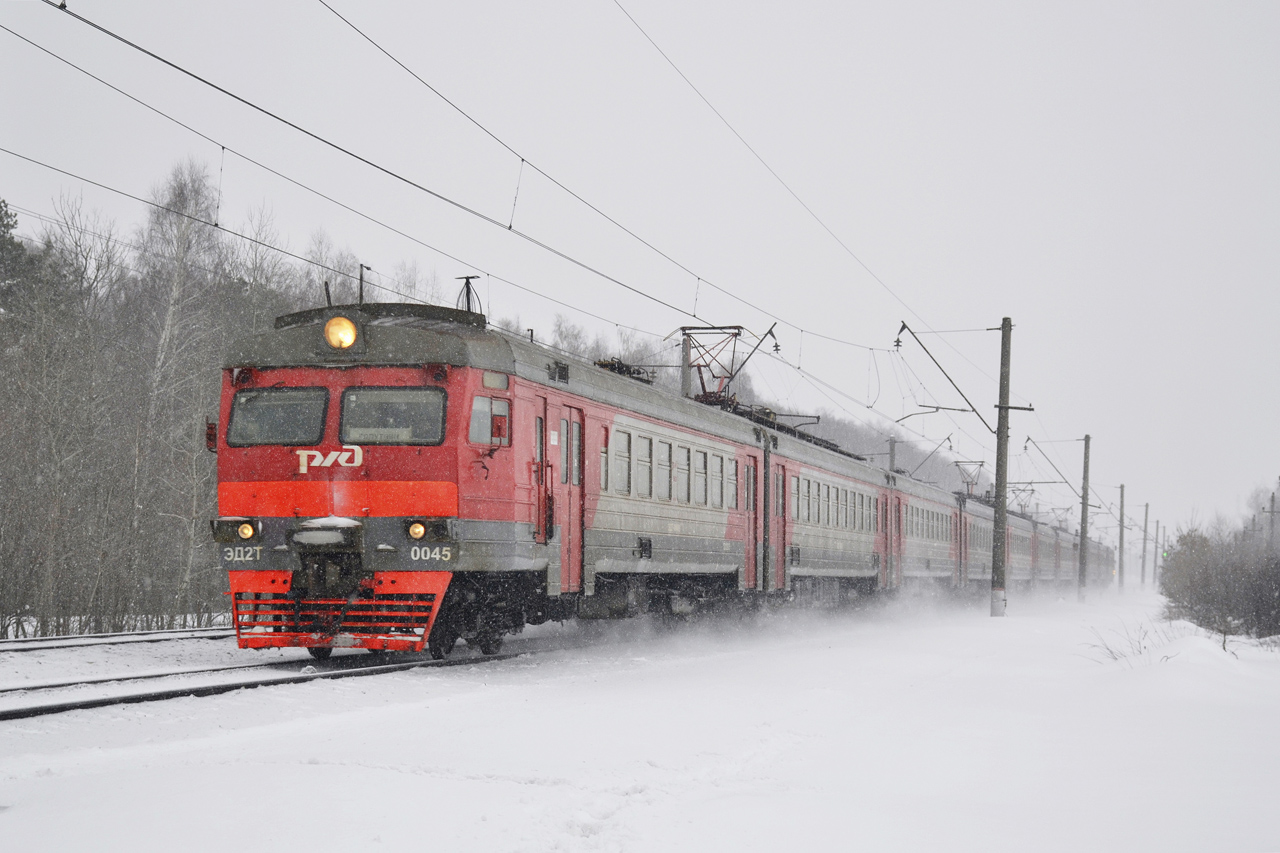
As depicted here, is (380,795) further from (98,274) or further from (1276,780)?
(98,274)

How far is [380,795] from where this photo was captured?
5605mm

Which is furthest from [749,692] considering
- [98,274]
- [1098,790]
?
[98,274]

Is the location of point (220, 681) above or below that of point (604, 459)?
below

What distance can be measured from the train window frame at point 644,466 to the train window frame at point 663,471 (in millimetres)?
168

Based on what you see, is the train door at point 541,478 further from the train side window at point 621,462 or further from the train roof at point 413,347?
the train side window at point 621,462

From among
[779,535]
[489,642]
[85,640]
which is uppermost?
[779,535]

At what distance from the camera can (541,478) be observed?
11.9 m

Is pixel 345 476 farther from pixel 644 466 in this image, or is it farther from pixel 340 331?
pixel 644 466

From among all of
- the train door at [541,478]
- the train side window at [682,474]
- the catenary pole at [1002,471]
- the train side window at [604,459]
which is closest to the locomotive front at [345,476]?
the train door at [541,478]

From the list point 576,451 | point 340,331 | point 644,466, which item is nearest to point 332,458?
point 340,331

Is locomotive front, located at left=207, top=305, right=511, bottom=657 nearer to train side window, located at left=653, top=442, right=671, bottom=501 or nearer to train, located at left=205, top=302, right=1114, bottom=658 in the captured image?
train, located at left=205, top=302, right=1114, bottom=658

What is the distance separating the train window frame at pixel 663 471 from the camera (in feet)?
48.5

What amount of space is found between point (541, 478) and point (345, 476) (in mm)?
2037

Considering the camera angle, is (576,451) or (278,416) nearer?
(278,416)
